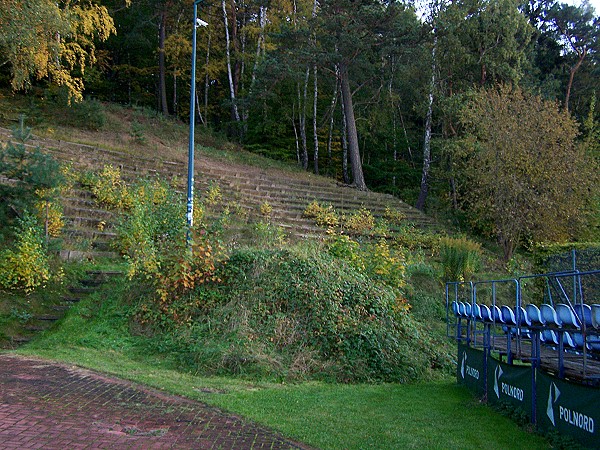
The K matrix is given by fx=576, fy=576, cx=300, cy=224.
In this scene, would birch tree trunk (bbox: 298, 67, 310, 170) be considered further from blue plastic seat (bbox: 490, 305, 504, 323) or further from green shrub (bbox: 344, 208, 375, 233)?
blue plastic seat (bbox: 490, 305, 504, 323)

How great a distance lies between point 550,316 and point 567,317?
0.45 m

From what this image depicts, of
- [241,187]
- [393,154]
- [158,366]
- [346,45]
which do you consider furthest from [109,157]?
[393,154]

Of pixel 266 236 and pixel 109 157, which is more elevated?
pixel 109 157

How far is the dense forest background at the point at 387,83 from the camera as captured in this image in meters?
24.6

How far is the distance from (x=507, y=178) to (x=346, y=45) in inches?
449

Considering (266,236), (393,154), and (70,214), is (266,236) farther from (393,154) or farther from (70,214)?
(393,154)

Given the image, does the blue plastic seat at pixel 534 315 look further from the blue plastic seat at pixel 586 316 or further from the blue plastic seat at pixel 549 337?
the blue plastic seat at pixel 586 316

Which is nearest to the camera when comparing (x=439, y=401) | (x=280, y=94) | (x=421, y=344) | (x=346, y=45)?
(x=439, y=401)

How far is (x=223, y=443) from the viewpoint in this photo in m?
6.44

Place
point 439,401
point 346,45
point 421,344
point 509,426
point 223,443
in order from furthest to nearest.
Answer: point 346,45
point 421,344
point 439,401
point 509,426
point 223,443

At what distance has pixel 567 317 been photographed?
22.1ft

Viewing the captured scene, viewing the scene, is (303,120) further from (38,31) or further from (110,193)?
(110,193)

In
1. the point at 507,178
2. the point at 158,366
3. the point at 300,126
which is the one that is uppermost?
the point at 300,126

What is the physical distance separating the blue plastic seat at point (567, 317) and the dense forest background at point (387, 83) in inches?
706
